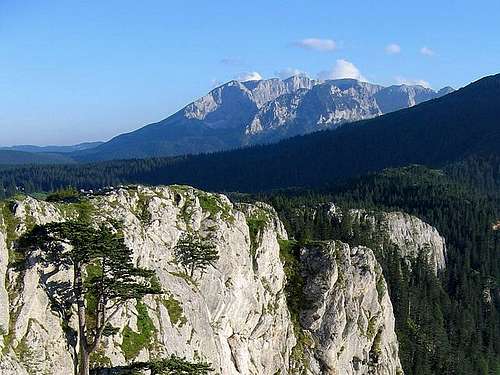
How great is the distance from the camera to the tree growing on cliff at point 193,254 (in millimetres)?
58969

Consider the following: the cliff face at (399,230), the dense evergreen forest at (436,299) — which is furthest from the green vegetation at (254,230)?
the cliff face at (399,230)

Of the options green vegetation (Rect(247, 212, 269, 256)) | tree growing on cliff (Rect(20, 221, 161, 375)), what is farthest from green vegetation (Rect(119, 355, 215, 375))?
green vegetation (Rect(247, 212, 269, 256))

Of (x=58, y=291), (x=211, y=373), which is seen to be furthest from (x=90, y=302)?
(x=211, y=373)

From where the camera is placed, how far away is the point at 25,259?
41219 millimetres

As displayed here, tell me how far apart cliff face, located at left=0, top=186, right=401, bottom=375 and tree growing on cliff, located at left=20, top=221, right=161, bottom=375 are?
97 centimetres

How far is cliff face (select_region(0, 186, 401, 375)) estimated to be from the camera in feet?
131

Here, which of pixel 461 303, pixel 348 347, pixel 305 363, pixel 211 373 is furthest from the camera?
pixel 461 303

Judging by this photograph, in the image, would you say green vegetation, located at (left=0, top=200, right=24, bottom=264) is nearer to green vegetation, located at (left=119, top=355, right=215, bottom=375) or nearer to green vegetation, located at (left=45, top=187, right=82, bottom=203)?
green vegetation, located at (left=45, top=187, right=82, bottom=203)

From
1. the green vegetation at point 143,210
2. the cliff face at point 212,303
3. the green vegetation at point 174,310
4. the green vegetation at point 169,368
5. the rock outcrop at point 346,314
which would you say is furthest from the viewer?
the rock outcrop at point 346,314

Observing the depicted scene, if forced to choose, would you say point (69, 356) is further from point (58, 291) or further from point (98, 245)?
point (98, 245)

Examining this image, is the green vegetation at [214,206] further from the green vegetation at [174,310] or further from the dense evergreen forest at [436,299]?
the dense evergreen forest at [436,299]

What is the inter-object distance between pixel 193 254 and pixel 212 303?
6.04 metres

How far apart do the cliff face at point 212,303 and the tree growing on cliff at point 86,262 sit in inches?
38.3

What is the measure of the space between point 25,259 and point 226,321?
1094 inches
